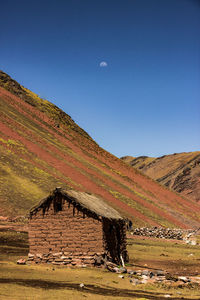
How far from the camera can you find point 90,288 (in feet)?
39.6

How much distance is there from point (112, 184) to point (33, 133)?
61.8 ft

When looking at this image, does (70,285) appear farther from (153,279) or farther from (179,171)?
(179,171)

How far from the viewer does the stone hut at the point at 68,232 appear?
16812 millimetres

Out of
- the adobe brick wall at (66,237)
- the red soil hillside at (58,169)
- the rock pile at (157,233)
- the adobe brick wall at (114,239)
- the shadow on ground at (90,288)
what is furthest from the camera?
the red soil hillside at (58,169)

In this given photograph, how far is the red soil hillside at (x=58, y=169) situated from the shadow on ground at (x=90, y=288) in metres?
24.1

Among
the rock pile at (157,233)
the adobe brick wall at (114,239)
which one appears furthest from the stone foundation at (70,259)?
the rock pile at (157,233)

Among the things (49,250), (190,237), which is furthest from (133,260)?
(190,237)

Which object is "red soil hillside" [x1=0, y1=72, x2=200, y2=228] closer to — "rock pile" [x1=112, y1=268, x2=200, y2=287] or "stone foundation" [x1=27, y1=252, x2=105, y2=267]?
"stone foundation" [x1=27, y1=252, x2=105, y2=267]

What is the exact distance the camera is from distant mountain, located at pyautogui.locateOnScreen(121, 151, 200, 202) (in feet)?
415

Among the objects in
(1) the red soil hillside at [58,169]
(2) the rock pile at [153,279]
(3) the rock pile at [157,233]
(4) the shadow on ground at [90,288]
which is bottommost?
(3) the rock pile at [157,233]

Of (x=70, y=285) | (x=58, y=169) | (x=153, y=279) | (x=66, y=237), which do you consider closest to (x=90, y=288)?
(x=70, y=285)

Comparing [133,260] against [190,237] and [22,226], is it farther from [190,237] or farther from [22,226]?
[190,237]

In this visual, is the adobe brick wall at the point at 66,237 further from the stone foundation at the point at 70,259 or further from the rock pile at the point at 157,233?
the rock pile at the point at 157,233

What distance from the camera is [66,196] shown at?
17.7 m
